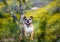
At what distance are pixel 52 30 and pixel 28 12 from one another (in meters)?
0.56

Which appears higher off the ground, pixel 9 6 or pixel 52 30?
pixel 9 6

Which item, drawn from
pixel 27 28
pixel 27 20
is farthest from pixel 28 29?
pixel 27 20

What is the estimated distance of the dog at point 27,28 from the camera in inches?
166

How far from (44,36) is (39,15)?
0.41 m

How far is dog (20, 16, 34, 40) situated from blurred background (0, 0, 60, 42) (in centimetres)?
7

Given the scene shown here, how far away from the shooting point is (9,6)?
4262mm

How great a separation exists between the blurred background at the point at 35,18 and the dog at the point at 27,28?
0.22 ft

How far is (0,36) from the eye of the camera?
4184mm

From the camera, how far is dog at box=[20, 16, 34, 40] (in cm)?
421

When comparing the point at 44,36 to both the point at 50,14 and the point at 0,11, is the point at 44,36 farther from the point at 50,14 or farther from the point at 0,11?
the point at 0,11

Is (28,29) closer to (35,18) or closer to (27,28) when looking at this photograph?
(27,28)

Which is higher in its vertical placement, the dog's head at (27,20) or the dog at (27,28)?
the dog's head at (27,20)

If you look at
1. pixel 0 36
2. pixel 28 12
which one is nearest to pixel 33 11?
pixel 28 12

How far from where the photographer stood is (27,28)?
4.24m
